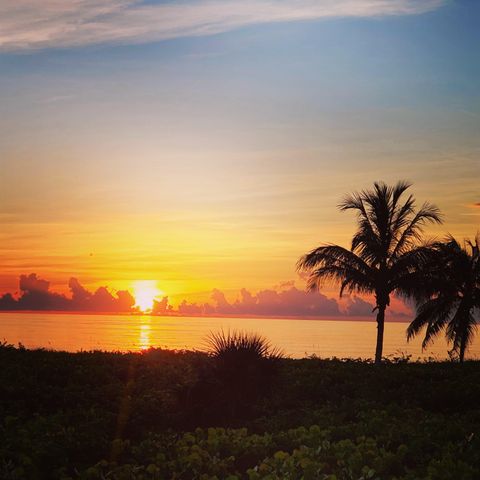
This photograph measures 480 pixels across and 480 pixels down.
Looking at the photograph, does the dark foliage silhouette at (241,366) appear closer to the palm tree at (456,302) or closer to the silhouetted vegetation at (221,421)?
the silhouetted vegetation at (221,421)

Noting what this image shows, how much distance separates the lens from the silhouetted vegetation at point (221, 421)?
35.0 feet

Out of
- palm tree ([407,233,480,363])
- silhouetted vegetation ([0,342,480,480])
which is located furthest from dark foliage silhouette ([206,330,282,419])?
palm tree ([407,233,480,363])

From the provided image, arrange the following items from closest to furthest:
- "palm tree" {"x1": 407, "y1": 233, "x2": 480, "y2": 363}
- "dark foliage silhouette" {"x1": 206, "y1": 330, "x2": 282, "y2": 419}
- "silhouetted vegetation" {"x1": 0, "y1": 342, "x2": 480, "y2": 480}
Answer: "silhouetted vegetation" {"x1": 0, "y1": 342, "x2": 480, "y2": 480} → "dark foliage silhouette" {"x1": 206, "y1": 330, "x2": 282, "y2": 419} → "palm tree" {"x1": 407, "y1": 233, "x2": 480, "y2": 363}

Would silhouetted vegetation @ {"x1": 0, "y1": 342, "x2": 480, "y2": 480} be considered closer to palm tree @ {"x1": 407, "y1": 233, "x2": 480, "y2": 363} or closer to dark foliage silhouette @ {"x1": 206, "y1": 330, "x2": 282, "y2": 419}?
dark foliage silhouette @ {"x1": 206, "y1": 330, "x2": 282, "y2": 419}

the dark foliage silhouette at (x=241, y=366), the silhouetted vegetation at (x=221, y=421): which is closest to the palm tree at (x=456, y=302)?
the silhouetted vegetation at (x=221, y=421)

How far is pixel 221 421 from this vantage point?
15.6 metres

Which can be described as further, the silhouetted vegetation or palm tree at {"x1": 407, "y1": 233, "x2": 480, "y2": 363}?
palm tree at {"x1": 407, "y1": 233, "x2": 480, "y2": 363}

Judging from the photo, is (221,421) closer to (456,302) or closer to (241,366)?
(241,366)

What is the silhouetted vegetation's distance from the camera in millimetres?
10672

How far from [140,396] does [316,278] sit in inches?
556

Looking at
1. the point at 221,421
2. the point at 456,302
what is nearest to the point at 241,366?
the point at 221,421

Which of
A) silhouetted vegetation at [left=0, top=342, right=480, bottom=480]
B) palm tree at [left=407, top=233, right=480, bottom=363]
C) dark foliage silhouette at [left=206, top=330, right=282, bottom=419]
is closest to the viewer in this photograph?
silhouetted vegetation at [left=0, top=342, right=480, bottom=480]

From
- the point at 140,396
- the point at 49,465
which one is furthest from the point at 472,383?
the point at 49,465

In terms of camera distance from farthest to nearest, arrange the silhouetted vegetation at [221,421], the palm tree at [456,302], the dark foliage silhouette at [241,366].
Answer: the palm tree at [456,302] < the dark foliage silhouette at [241,366] < the silhouetted vegetation at [221,421]
